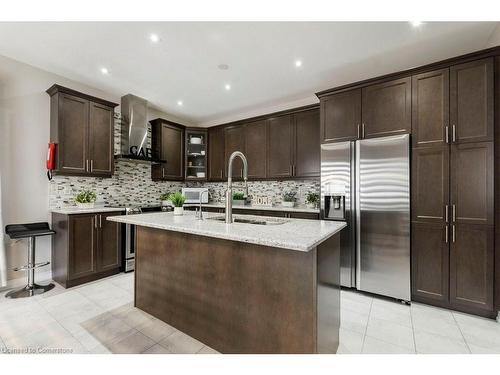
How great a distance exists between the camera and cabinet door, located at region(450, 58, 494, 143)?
2209 millimetres

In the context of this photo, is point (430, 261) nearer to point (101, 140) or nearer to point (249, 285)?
point (249, 285)

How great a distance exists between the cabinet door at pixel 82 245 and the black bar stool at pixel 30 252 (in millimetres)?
257

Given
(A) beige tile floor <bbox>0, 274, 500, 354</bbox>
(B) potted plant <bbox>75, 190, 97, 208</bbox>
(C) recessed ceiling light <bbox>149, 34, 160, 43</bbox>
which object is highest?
Result: (C) recessed ceiling light <bbox>149, 34, 160, 43</bbox>

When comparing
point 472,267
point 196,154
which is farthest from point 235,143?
point 472,267

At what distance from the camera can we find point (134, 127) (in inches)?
155

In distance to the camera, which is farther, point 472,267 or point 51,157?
point 51,157

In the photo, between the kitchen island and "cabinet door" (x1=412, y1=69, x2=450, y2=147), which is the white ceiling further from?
the kitchen island

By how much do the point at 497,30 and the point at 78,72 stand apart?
4.87 metres

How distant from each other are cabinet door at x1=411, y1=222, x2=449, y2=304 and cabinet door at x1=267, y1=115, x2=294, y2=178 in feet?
6.55

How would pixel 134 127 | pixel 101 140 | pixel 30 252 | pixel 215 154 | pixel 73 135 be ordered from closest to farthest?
pixel 30 252
pixel 73 135
pixel 101 140
pixel 134 127
pixel 215 154

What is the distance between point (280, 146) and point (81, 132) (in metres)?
3.05

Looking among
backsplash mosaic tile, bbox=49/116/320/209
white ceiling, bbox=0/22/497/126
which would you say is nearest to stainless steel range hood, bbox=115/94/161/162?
backsplash mosaic tile, bbox=49/116/320/209

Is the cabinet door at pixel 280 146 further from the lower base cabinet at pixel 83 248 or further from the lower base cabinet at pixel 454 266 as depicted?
the lower base cabinet at pixel 83 248

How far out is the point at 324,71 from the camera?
3.09m
